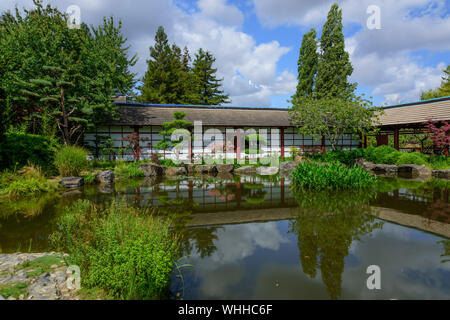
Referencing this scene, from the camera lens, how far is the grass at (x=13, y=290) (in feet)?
8.61

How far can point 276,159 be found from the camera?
1964cm

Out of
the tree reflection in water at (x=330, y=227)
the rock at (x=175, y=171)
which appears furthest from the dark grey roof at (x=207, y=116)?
the tree reflection in water at (x=330, y=227)

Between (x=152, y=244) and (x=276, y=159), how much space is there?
17013mm

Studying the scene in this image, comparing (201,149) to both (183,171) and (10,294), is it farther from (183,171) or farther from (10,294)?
(10,294)

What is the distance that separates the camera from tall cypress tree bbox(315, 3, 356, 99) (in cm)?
2831

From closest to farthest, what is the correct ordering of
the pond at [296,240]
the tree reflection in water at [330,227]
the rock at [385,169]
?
the pond at [296,240]
the tree reflection in water at [330,227]
the rock at [385,169]

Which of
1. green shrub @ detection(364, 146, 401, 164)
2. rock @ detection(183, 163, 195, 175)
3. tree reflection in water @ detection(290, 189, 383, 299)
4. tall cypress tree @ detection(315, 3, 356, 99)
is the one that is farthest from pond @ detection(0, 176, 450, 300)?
tall cypress tree @ detection(315, 3, 356, 99)

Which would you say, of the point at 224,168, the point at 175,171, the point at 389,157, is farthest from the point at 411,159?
the point at 175,171

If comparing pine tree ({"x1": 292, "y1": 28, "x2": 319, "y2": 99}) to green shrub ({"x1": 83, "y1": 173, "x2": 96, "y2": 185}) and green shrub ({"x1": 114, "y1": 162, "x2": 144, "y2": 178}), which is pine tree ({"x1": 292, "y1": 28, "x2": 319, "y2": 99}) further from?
green shrub ({"x1": 83, "y1": 173, "x2": 96, "y2": 185})

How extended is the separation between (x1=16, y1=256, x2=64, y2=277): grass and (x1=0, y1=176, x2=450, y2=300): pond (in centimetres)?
83

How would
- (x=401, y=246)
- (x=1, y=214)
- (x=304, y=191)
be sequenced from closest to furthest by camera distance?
(x=401, y=246) < (x=1, y=214) < (x=304, y=191)

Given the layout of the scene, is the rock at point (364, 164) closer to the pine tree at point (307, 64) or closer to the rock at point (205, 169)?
the rock at point (205, 169)

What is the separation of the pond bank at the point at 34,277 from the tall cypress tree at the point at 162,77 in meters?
28.9
